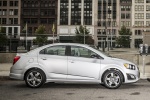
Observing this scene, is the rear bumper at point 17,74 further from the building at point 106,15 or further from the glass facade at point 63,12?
the glass facade at point 63,12

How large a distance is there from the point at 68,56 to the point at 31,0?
91.8 meters

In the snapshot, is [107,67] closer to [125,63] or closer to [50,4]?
[125,63]

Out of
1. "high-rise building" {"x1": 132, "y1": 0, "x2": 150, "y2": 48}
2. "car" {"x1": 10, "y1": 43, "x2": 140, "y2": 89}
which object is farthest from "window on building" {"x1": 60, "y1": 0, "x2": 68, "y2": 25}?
"car" {"x1": 10, "y1": 43, "x2": 140, "y2": 89}

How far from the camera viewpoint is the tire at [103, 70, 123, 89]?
28.1 feet

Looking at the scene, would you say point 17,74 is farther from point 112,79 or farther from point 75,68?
point 112,79

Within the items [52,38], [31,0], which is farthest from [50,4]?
[52,38]

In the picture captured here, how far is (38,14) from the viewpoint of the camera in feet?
314

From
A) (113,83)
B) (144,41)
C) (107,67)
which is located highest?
(144,41)

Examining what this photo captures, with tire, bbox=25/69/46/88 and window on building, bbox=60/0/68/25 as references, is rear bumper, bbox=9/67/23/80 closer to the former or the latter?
tire, bbox=25/69/46/88

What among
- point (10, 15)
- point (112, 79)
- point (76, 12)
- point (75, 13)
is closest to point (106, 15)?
point (76, 12)

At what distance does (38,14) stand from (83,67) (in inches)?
3509

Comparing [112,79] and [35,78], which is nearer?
[112,79]

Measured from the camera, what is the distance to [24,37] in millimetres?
17938

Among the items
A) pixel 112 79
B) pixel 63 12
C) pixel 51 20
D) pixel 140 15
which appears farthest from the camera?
pixel 63 12
